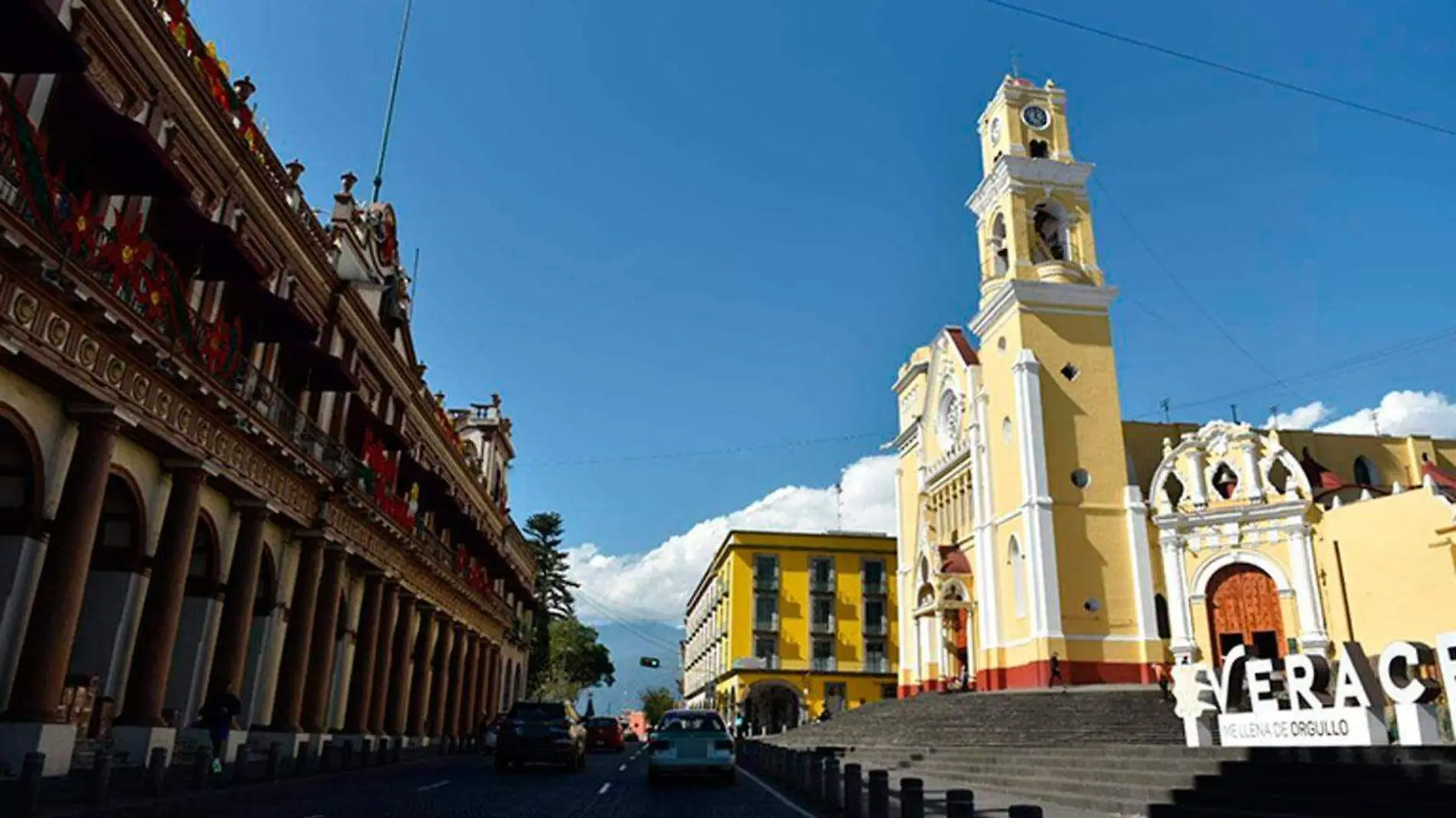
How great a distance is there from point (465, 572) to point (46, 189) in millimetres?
29553

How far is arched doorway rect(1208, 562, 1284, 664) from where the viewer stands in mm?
32562

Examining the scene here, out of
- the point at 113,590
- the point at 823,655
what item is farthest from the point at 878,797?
the point at 823,655

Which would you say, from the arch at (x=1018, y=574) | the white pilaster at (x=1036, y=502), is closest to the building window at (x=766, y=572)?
the arch at (x=1018, y=574)

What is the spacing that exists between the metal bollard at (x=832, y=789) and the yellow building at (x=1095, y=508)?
2110 centimetres

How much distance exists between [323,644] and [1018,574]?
25016 millimetres

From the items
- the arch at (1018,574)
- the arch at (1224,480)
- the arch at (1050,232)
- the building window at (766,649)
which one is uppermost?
the arch at (1050,232)

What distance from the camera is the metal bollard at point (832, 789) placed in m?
14.0

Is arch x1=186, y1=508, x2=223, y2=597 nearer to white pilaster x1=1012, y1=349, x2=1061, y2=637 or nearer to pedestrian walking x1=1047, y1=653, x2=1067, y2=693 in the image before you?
pedestrian walking x1=1047, y1=653, x2=1067, y2=693

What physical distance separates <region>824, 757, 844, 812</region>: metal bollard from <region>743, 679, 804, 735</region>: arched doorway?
48.4 metres

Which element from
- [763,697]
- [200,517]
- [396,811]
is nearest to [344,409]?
[200,517]

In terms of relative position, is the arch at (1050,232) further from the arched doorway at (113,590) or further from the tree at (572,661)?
the tree at (572,661)

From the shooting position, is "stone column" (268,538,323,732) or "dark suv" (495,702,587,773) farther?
"dark suv" (495,702,587,773)

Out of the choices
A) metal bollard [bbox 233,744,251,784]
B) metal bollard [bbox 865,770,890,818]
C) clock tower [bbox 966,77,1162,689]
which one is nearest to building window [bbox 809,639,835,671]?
clock tower [bbox 966,77,1162,689]

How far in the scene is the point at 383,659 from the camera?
27.7 m
